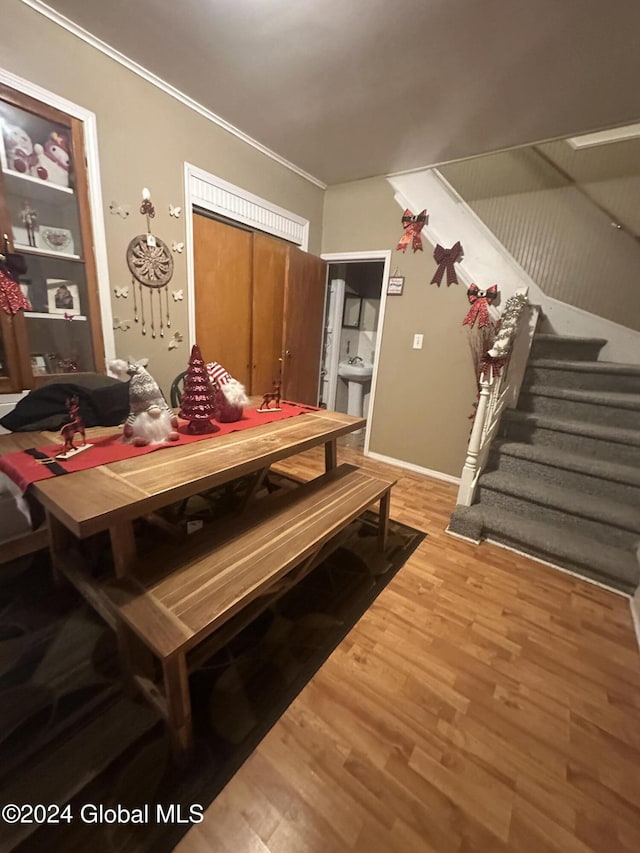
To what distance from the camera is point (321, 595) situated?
64.0 inches

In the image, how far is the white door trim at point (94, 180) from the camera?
1.60 meters

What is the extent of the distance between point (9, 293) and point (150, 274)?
30.8 inches

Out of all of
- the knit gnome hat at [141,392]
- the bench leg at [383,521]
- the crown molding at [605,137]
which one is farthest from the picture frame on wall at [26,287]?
the crown molding at [605,137]

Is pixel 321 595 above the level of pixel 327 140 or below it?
below

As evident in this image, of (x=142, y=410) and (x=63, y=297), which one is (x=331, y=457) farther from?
(x=63, y=297)

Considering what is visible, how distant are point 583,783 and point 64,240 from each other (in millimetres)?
3201

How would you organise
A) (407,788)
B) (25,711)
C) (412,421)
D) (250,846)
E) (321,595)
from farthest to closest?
(412,421), (321,595), (25,711), (407,788), (250,846)

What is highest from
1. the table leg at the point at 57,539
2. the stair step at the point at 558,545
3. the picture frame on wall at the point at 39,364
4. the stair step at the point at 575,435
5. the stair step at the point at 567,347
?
the stair step at the point at 567,347

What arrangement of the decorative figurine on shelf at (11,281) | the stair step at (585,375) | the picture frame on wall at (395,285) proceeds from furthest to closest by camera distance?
the picture frame on wall at (395,285) → the stair step at (585,375) → the decorative figurine on shelf at (11,281)

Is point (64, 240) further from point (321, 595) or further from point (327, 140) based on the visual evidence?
point (321, 595)

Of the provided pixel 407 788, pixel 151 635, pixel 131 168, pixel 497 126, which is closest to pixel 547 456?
pixel 407 788

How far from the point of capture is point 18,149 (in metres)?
1.66

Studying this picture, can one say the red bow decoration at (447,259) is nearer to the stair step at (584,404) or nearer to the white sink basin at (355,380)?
the stair step at (584,404)

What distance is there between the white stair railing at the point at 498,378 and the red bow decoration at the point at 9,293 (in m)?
2.64
